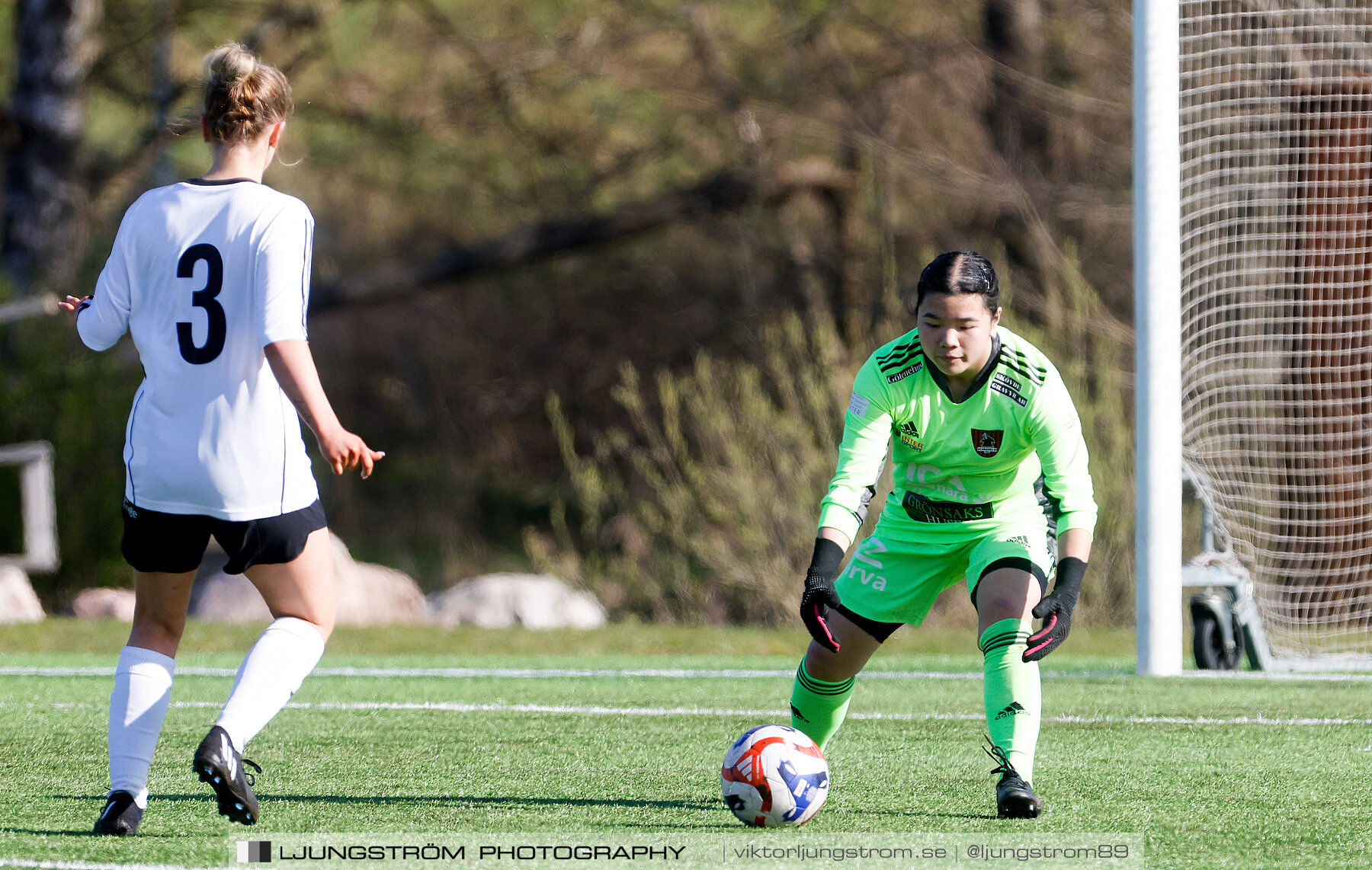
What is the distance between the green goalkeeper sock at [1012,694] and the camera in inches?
169

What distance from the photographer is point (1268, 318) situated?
10398mm

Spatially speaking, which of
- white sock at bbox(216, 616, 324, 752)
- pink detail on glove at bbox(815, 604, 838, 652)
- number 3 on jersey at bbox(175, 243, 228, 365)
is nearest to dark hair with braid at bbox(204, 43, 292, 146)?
number 3 on jersey at bbox(175, 243, 228, 365)

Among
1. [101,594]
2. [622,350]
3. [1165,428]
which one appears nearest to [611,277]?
[622,350]

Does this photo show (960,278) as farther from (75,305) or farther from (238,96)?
(75,305)

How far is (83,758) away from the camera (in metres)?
5.21

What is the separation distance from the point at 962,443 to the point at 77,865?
8.20 ft

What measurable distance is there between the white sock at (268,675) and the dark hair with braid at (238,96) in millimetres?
1198

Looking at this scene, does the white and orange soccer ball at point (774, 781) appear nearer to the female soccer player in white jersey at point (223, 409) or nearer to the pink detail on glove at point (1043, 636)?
the pink detail on glove at point (1043, 636)

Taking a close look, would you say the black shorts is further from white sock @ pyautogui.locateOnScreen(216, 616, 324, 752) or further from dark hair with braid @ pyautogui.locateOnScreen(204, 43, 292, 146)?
dark hair with braid @ pyautogui.locateOnScreen(204, 43, 292, 146)

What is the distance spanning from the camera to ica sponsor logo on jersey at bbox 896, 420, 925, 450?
4520 mm

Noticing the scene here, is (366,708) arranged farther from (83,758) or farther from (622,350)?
(622,350)

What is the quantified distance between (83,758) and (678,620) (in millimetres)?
9753

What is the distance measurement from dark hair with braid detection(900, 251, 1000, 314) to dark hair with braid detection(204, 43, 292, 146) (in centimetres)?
172

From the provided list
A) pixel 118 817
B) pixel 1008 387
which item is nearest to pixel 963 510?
pixel 1008 387
